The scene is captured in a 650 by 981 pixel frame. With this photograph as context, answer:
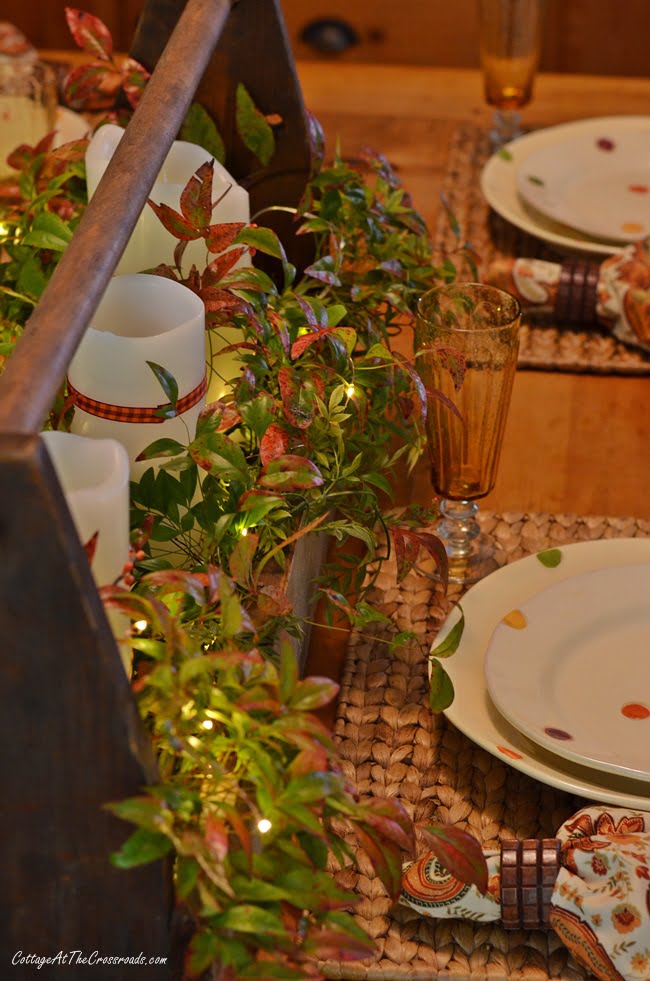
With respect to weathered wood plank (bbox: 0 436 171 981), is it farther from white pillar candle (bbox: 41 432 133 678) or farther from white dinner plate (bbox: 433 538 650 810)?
white dinner plate (bbox: 433 538 650 810)

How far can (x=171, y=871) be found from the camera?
1.82ft

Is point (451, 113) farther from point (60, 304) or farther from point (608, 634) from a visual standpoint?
point (60, 304)

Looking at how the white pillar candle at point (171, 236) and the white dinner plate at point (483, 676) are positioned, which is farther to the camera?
the white pillar candle at point (171, 236)

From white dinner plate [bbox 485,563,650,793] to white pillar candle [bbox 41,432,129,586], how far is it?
277 millimetres

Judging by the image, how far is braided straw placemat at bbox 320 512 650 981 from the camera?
636 millimetres

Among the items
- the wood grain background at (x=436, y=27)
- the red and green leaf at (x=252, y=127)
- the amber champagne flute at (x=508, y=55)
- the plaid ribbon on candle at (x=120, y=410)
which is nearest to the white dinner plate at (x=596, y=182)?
the amber champagne flute at (x=508, y=55)

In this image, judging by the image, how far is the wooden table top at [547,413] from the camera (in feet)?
3.33

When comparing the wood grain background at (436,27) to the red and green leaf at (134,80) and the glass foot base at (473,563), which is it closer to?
the red and green leaf at (134,80)

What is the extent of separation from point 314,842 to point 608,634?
0.32 meters

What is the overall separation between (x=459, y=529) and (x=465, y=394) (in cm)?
11

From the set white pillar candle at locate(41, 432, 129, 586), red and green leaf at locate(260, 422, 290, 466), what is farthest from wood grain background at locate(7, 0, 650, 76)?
white pillar candle at locate(41, 432, 129, 586)

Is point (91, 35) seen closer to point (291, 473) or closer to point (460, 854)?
point (291, 473)

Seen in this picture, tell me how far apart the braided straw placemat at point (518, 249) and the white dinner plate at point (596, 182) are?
0.14ft

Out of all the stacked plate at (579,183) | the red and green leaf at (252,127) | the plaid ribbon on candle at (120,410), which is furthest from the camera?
the stacked plate at (579,183)
